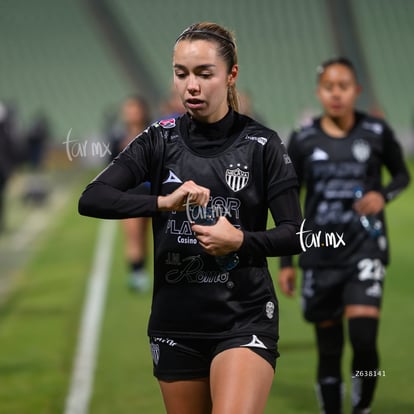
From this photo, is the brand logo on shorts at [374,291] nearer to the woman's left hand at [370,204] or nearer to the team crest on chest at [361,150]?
the woman's left hand at [370,204]

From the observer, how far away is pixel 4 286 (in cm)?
1356

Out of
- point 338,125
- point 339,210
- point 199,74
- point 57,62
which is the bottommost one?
point 339,210

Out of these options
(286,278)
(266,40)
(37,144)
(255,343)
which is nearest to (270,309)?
(255,343)

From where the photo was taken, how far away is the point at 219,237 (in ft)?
11.9

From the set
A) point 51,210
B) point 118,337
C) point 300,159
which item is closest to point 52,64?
point 51,210

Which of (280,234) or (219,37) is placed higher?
(219,37)

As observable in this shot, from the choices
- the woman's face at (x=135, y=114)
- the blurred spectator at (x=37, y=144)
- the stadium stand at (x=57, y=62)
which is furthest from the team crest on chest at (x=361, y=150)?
the stadium stand at (x=57, y=62)

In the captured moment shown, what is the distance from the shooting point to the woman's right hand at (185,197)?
3.63 meters

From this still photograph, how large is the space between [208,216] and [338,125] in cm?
261

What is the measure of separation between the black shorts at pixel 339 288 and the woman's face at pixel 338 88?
91 cm

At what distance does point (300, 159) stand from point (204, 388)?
99.1 inches

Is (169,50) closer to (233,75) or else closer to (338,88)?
(338,88)

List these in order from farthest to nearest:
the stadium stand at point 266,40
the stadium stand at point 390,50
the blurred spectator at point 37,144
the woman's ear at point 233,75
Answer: the stadium stand at point 266,40
the stadium stand at point 390,50
the blurred spectator at point 37,144
the woman's ear at point 233,75

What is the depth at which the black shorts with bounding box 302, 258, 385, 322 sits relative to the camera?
19.8 feet
